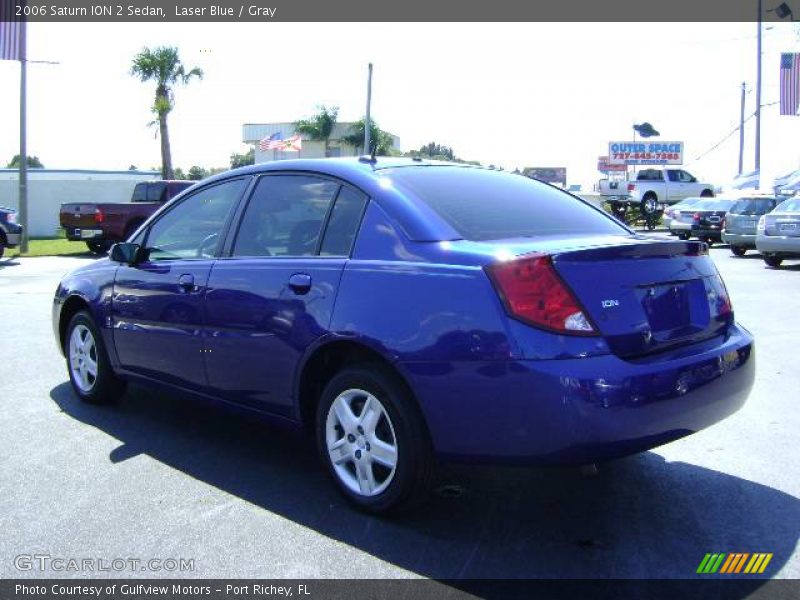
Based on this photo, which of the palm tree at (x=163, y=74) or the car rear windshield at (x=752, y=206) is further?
the palm tree at (x=163, y=74)

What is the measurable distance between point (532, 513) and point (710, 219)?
74.0ft

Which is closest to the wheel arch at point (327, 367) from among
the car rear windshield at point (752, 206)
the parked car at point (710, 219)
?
the car rear windshield at point (752, 206)

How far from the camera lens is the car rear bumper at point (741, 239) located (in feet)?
65.3

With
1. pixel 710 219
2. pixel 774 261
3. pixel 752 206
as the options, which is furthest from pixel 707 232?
pixel 774 261

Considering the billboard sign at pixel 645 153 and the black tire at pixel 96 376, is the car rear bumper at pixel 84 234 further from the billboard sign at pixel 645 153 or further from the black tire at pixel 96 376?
the billboard sign at pixel 645 153

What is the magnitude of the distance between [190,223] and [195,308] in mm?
773

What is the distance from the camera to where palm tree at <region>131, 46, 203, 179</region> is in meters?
39.3

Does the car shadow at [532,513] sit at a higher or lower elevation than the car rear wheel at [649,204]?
lower

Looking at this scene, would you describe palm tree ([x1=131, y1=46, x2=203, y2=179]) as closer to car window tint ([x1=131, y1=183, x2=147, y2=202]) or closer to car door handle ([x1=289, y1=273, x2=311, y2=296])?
car window tint ([x1=131, y1=183, x2=147, y2=202])

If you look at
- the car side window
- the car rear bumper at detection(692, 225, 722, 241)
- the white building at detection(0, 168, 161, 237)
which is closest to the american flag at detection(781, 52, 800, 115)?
the car rear bumper at detection(692, 225, 722, 241)

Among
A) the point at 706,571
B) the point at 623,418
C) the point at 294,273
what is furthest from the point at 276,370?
the point at 706,571

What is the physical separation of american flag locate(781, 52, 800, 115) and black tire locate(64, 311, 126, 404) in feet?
103

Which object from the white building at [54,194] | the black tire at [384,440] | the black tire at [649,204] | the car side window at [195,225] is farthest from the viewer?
the white building at [54,194]
